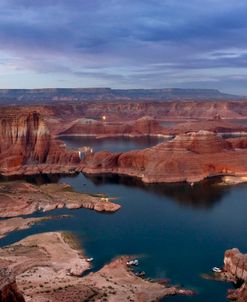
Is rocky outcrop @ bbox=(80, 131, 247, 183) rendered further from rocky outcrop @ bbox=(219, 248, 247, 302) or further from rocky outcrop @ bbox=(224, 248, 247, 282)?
rocky outcrop @ bbox=(219, 248, 247, 302)

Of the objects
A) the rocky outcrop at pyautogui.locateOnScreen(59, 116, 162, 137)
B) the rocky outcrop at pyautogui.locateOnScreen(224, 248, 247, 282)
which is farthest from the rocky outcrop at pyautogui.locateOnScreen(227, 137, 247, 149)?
the rocky outcrop at pyautogui.locateOnScreen(224, 248, 247, 282)

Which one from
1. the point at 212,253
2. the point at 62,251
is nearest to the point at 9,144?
the point at 62,251

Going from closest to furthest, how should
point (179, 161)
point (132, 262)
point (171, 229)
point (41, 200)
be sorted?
point (132, 262) → point (171, 229) → point (41, 200) → point (179, 161)

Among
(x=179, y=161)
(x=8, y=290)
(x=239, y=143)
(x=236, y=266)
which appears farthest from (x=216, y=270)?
(x=239, y=143)

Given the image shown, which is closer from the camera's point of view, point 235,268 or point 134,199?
point 235,268

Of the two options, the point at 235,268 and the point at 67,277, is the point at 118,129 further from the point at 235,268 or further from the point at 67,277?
the point at 235,268

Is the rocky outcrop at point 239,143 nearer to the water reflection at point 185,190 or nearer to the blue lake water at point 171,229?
the water reflection at point 185,190

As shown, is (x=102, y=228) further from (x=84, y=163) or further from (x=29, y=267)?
(x=84, y=163)

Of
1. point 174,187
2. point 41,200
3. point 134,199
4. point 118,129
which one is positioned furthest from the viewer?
point 118,129
